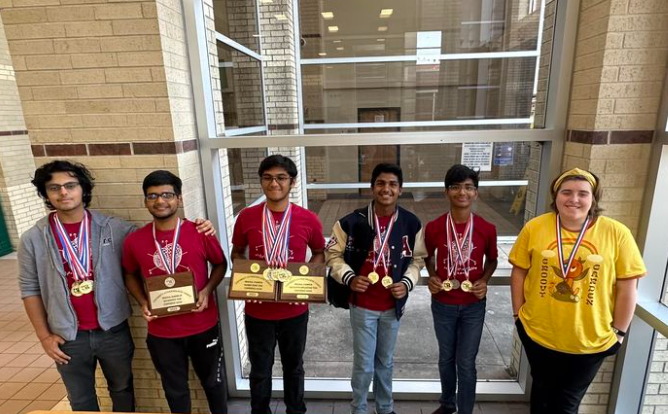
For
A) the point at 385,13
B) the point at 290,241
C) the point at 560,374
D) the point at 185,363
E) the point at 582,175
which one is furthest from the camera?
the point at 385,13

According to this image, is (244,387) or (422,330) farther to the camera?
(422,330)

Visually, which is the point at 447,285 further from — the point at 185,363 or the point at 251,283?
the point at 185,363

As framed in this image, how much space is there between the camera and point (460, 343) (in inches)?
93.0

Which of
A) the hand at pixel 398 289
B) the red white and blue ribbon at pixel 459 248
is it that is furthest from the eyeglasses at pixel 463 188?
the hand at pixel 398 289

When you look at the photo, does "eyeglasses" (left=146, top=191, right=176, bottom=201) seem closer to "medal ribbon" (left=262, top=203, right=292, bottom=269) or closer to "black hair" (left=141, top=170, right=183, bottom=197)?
"black hair" (left=141, top=170, right=183, bottom=197)

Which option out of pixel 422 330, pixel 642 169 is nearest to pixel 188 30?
pixel 642 169

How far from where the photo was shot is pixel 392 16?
7.04 m

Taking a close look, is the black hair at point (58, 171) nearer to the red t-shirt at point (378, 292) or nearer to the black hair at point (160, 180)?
the black hair at point (160, 180)

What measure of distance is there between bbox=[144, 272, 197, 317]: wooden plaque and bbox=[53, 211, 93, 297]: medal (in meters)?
0.39

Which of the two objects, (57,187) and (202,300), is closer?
(57,187)

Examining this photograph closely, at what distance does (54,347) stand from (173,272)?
0.83m

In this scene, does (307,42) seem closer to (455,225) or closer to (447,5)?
(447,5)

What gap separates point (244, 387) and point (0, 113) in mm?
6725

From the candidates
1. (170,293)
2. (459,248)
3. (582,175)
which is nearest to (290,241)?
(170,293)
